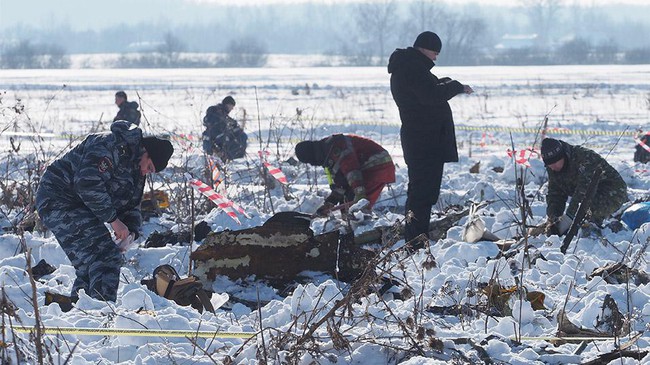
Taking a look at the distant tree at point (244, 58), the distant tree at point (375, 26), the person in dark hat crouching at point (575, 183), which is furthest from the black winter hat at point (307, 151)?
the distant tree at point (375, 26)

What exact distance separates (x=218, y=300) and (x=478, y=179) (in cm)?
621

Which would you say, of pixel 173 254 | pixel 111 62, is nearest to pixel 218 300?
pixel 173 254

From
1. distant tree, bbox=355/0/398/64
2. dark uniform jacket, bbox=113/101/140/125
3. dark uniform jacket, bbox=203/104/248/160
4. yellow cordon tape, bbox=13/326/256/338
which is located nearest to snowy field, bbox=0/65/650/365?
yellow cordon tape, bbox=13/326/256/338

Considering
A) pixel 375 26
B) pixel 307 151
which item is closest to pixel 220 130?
pixel 307 151

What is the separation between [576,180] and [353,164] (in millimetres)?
1942

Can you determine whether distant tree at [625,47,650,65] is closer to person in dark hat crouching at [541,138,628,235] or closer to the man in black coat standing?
person in dark hat crouching at [541,138,628,235]

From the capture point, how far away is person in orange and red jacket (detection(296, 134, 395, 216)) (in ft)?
29.1

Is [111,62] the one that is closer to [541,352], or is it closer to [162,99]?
[162,99]

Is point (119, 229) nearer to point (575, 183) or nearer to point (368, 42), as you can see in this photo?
point (575, 183)

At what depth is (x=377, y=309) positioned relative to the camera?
5.19 m

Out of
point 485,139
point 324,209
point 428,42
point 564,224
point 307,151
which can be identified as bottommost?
point 485,139

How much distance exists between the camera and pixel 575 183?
8.03 meters

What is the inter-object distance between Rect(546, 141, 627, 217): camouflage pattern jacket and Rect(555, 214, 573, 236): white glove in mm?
41

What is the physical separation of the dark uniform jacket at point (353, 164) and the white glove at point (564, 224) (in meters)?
1.62
